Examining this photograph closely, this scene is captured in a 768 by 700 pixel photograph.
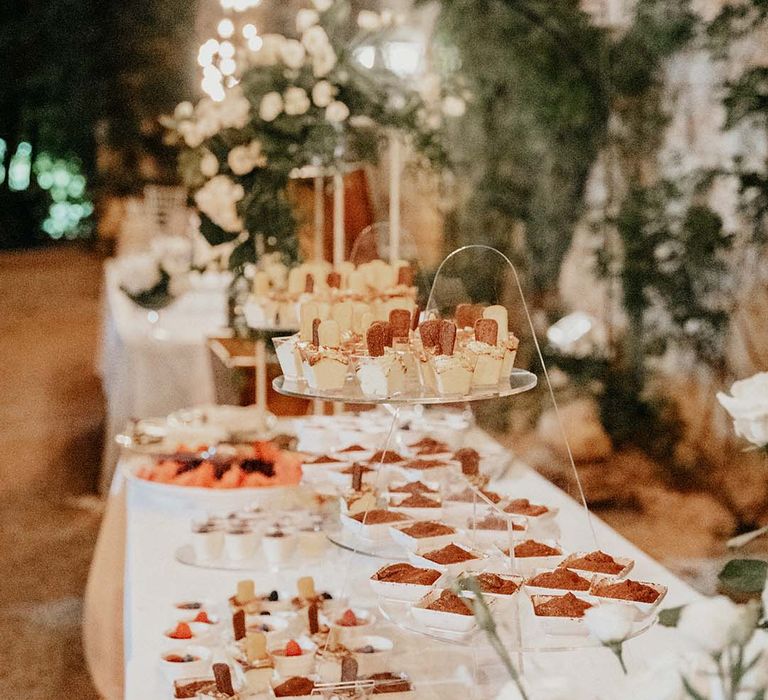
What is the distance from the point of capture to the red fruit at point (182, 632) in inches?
76.8

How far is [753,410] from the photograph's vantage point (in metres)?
1.07

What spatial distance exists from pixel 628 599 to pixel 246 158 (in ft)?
7.04

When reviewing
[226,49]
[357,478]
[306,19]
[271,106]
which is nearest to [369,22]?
[306,19]

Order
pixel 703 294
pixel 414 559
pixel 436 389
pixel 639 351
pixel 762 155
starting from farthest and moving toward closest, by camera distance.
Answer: pixel 639 351 → pixel 703 294 → pixel 762 155 → pixel 436 389 → pixel 414 559

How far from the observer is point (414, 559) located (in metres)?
1.78

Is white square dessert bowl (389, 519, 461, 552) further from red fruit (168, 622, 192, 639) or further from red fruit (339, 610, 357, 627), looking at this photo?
red fruit (168, 622, 192, 639)

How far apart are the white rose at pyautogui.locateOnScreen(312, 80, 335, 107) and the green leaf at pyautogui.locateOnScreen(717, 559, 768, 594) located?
2.44 m

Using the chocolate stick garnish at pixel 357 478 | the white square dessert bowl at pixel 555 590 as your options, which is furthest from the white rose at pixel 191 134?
the white square dessert bowl at pixel 555 590

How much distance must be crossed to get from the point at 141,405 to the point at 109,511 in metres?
1.88

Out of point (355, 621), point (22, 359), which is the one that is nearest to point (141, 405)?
point (355, 621)

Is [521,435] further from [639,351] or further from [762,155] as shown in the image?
[762,155]

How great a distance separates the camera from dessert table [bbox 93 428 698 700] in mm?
1833

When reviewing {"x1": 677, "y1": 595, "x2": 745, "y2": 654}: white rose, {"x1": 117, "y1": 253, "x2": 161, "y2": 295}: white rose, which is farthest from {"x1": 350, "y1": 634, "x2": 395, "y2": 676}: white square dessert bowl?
{"x1": 117, "y1": 253, "x2": 161, "y2": 295}: white rose

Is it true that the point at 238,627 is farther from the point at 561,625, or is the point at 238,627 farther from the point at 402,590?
the point at 561,625
